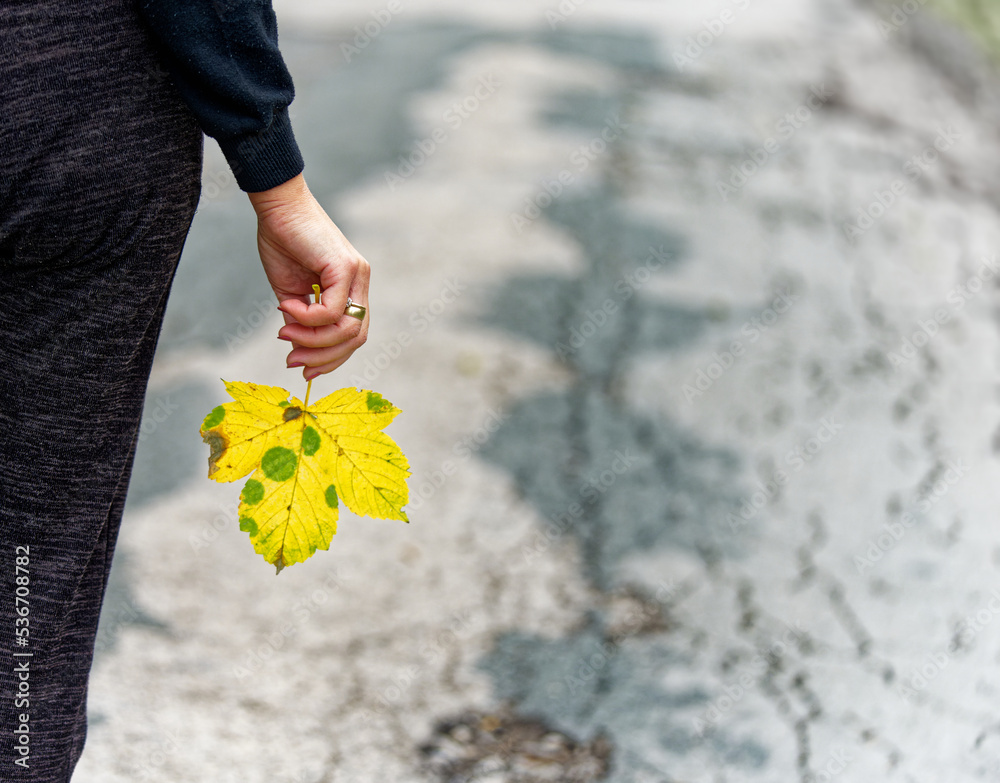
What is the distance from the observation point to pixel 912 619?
1.98 meters

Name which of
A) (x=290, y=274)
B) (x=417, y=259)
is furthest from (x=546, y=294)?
(x=290, y=274)

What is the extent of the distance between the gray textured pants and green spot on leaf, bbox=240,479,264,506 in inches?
6.2

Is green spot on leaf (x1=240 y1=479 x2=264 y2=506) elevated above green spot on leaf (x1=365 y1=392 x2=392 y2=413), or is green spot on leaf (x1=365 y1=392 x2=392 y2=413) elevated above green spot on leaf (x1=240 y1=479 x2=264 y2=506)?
green spot on leaf (x1=365 y1=392 x2=392 y2=413)

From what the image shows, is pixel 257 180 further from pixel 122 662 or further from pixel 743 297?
pixel 743 297

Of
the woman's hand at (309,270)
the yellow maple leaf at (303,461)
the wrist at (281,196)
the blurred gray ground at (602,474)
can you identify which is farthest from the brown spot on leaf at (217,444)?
the blurred gray ground at (602,474)

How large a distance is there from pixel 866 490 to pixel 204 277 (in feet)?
7.20

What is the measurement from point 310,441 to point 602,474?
141 cm

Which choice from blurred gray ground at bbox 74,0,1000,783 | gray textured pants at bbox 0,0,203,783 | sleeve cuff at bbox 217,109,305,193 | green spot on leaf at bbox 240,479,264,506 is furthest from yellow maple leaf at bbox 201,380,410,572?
blurred gray ground at bbox 74,0,1000,783

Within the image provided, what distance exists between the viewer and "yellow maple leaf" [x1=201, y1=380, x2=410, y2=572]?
→ 103 centimetres

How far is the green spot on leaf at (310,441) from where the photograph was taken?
1.07 metres

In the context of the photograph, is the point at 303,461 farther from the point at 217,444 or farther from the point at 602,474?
the point at 602,474

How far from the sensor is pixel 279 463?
1.06 m

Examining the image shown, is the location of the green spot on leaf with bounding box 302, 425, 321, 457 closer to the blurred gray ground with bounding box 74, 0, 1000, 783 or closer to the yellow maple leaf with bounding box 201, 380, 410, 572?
the yellow maple leaf with bounding box 201, 380, 410, 572

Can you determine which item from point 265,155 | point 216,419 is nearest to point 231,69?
point 265,155
